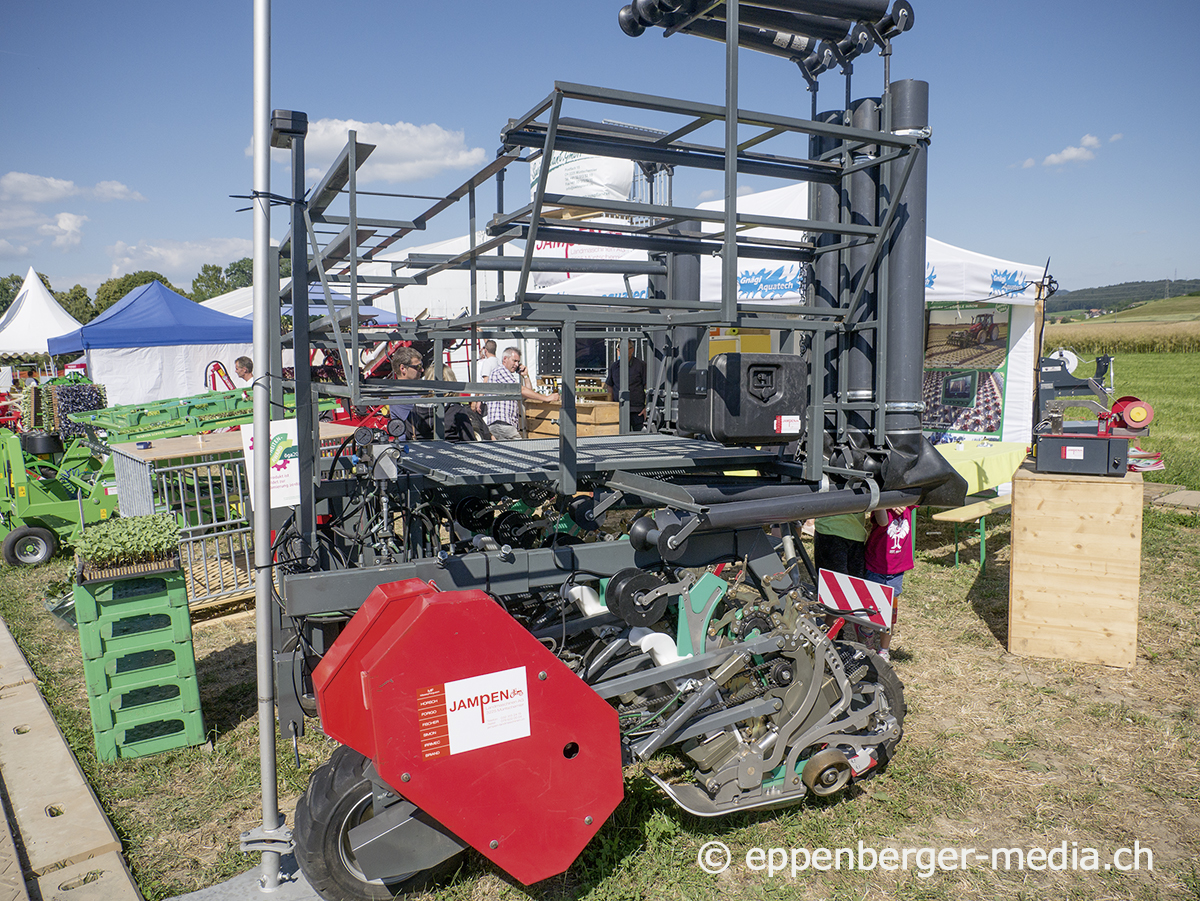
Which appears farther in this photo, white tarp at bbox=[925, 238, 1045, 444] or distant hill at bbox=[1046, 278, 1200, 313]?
distant hill at bbox=[1046, 278, 1200, 313]

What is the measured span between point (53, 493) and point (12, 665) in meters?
3.04

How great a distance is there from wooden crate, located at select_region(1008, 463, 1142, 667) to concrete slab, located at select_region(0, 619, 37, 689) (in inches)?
260

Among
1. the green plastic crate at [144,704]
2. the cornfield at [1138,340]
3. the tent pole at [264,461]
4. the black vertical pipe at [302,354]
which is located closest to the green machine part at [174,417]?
the green plastic crate at [144,704]

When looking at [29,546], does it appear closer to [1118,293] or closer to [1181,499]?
[1181,499]

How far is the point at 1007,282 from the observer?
8.63m

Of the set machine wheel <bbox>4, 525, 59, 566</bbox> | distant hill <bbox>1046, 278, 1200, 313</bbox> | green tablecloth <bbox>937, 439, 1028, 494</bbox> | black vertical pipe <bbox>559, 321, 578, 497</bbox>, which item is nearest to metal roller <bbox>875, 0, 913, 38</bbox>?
black vertical pipe <bbox>559, 321, 578, 497</bbox>

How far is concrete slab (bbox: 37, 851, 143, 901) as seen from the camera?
303 cm

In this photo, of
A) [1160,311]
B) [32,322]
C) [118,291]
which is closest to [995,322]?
[32,322]

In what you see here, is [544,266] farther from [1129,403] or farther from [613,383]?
[1129,403]

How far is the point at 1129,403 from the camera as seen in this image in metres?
7.62

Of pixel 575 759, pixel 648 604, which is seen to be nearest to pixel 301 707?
pixel 575 759

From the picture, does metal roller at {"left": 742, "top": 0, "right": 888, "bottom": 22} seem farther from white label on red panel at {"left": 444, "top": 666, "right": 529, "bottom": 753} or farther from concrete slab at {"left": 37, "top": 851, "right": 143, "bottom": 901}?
concrete slab at {"left": 37, "top": 851, "right": 143, "bottom": 901}

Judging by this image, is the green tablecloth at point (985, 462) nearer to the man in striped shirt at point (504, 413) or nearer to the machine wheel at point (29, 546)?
the man in striped shirt at point (504, 413)

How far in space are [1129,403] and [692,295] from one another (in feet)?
17.2
